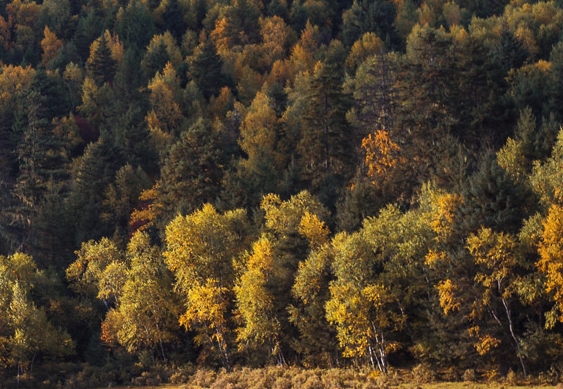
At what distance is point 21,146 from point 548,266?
280 ft

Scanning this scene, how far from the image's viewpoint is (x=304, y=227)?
233 ft

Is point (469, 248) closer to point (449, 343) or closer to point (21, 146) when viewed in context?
point (449, 343)

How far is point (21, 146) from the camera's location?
117 meters

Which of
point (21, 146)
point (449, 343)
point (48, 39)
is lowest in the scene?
point (449, 343)

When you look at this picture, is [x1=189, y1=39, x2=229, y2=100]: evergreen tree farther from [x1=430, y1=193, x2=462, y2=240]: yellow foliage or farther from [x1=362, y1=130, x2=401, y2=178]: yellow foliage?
[x1=430, y1=193, x2=462, y2=240]: yellow foliage

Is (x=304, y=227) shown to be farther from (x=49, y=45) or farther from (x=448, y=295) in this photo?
(x=49, y=45)

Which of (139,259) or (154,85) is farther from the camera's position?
(154,85)

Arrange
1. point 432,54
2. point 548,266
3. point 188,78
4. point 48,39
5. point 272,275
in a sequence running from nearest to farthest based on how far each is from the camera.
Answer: point 548,266 < point 272,275 < point 432,54 < point 188,78 < point 48,39

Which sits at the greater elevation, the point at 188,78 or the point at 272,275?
the point at 188,78

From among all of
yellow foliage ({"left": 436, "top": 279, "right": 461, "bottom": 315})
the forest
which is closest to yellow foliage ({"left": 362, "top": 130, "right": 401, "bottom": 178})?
the forest

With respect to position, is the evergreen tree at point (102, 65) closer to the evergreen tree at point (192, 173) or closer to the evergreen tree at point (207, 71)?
the evergreen tree at point (207, 71)

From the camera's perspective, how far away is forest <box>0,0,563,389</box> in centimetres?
Answer: 5828

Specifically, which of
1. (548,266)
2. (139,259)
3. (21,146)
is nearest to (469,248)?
(548,266)

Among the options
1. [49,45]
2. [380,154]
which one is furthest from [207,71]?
[380,154]
